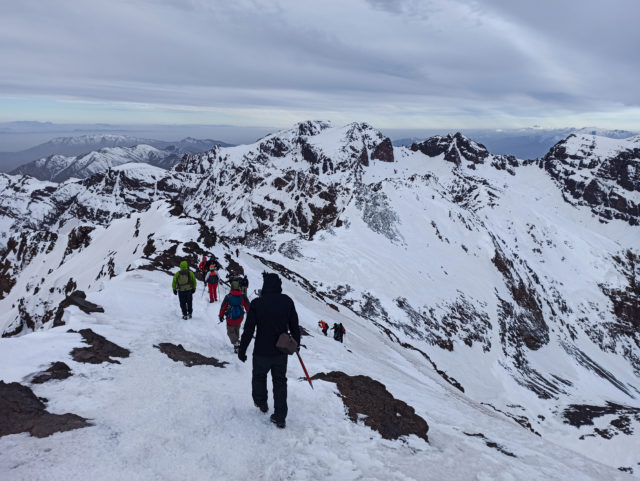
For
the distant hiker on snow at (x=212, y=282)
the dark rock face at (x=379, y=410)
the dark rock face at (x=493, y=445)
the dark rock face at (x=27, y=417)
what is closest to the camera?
the dark rock face at (x=27, y=417)

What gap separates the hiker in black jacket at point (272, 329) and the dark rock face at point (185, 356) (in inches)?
160

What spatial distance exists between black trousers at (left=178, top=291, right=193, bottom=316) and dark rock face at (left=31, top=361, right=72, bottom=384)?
6.28m

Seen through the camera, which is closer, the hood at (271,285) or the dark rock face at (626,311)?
the hood at (271,285)

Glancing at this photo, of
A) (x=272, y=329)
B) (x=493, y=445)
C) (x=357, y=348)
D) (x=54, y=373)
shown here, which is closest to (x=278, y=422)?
(x=272, y=329)

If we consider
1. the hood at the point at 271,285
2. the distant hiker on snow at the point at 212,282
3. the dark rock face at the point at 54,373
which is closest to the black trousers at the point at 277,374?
the hood at the point at 271,285

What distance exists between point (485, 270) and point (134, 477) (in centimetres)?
8830

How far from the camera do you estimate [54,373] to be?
28.4ft

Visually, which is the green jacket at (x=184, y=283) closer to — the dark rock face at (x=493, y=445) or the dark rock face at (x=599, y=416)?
the dark rock face at (x=493, y=445)

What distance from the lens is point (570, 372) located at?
77500mm

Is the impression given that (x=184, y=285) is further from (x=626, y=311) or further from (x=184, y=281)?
(x=626, y=311)

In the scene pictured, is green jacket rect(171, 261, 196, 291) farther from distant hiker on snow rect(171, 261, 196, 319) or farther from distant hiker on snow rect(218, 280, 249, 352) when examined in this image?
distant hiker on snow rect(218, 280, 249, 352)

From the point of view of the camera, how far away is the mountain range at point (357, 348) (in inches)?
290

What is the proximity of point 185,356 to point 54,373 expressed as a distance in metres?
3.49

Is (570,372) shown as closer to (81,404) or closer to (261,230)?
(81,404)
